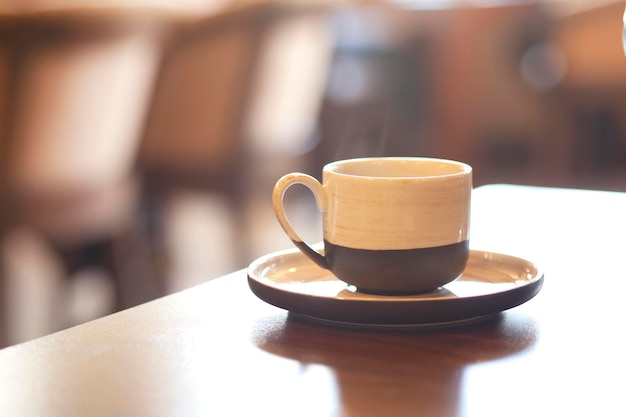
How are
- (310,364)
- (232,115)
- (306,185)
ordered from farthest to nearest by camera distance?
(232,115) < (306,185) < (310,364)

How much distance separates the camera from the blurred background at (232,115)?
165 cm

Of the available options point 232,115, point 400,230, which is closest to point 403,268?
point 400,230

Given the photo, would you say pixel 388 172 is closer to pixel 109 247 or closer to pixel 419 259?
pixel 419 259

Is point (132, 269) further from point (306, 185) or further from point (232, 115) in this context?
point (306, 185)

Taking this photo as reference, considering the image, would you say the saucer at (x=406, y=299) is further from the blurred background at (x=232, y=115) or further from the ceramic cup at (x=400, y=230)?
the blurred background at (x=232, y=115)

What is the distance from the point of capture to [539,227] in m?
0.77

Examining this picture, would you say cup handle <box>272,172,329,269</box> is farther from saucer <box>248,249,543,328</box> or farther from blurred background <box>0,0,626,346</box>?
blurred background <box>0,0,626,346</box>

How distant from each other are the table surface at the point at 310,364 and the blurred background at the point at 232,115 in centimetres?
113

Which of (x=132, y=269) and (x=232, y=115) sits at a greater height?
(x=232, y=115)

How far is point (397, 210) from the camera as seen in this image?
19.2 inches

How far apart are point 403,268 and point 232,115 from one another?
1421mm

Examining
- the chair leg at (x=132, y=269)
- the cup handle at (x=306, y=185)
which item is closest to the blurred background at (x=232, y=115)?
the chair leg at (x=132, y=269)

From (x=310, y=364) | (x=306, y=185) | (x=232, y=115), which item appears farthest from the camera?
(x=232, y=115)

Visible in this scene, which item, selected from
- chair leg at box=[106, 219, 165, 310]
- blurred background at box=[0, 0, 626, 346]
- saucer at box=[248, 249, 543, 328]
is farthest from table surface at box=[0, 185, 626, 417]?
chair leg at box=[106, 219, 165, 310]
